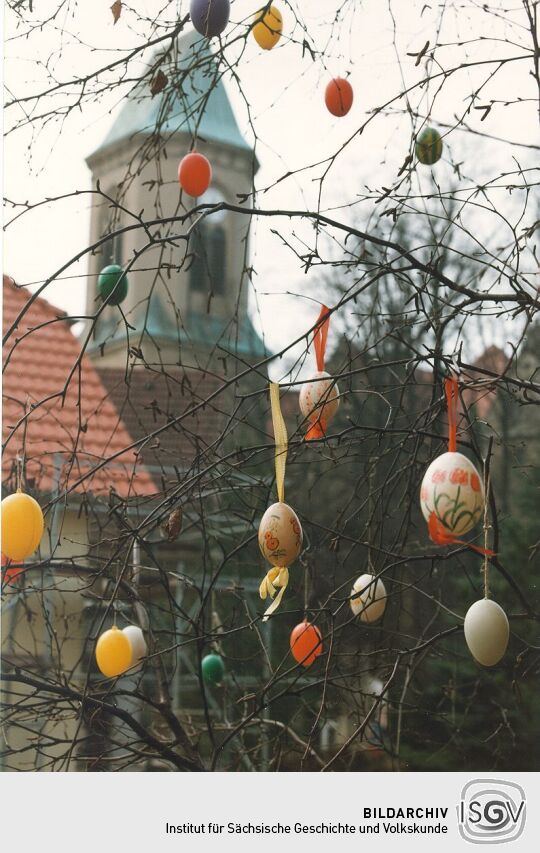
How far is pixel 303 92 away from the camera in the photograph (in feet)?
4.54

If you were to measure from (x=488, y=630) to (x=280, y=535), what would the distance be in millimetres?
205

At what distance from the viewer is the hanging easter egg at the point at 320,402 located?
37.2 inches

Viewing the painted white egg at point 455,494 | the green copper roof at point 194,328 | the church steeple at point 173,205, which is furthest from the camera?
the green copper roof at point 194,328

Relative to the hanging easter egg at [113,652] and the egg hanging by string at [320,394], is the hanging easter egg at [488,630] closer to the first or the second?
the egg hanging by string at [320,394]

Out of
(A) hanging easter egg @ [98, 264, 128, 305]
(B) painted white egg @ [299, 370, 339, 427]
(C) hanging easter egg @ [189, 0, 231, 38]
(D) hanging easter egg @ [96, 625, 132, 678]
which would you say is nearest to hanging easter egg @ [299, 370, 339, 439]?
(B) painted white egg @ [299, 370, 339, 427]

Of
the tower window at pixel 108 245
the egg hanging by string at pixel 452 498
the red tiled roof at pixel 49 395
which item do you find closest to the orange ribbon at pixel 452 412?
the egg hanging by string at pixel 452 498

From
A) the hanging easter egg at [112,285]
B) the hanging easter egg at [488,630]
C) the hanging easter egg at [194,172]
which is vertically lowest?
the hanging easter egg at [488,630]

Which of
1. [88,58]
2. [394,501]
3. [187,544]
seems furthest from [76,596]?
[394,501]

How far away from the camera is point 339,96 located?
1157 millimetres

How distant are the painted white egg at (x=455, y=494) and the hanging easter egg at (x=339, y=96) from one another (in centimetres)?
59

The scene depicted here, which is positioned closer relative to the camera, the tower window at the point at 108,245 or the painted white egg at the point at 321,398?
the painted white egg at the point at 321,398
